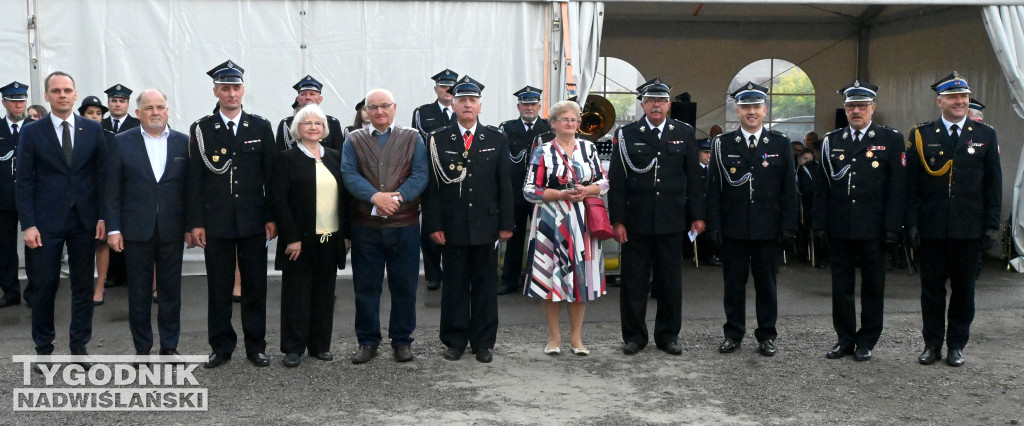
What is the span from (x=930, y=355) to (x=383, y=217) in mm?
3557

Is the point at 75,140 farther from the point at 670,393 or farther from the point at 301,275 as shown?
the point at 670,393

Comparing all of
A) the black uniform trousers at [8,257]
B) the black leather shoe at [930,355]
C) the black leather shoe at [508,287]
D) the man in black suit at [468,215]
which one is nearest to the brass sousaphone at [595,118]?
the black leather shoe at [508,287]

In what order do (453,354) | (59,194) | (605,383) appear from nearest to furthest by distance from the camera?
(605,383) < (59,194) < (453,354)

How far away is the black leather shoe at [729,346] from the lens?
6.63 m

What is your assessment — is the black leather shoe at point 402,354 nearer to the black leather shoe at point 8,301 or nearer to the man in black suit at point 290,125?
the man in black suit at point 290,125

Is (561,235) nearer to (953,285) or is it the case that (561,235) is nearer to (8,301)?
(953,285)

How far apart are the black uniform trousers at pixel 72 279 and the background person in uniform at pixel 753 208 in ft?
13.0

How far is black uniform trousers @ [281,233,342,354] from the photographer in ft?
20.3

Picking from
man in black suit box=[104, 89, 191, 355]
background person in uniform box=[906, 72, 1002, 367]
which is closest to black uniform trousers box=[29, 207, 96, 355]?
man in black suit box=[104, 89, 191, 355]

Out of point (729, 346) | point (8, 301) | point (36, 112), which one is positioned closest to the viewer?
point (729, 346)

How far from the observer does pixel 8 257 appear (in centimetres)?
858

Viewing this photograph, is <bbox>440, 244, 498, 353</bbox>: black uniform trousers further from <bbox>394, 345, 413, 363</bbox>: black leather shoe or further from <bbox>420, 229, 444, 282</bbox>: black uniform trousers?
<bbox>420, 229, 444, 282</bbox>: black uniform trousers

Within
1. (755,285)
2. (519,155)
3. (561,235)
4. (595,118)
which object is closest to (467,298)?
(561,235)

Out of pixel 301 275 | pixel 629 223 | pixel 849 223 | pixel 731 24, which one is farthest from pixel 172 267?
pixel 731 24
